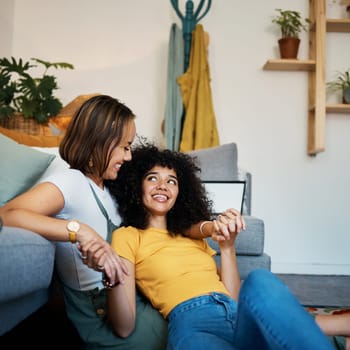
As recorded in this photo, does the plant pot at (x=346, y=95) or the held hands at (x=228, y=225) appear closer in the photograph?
the held hands at (x=228, y=225)

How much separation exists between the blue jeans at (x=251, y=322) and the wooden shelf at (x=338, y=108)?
2375 millimetres

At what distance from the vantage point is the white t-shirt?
3.59 feet

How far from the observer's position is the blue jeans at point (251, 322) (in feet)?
2.11

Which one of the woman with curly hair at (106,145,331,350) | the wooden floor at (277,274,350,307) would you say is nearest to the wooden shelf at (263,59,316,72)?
the wooden floor at (277,274,350,307)

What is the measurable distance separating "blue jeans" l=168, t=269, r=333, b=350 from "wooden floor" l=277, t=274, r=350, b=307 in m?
1.37

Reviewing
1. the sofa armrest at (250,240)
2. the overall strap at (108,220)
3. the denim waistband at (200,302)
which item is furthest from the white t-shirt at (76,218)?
the sofa armrest at (250,240)

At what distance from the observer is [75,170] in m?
1.15

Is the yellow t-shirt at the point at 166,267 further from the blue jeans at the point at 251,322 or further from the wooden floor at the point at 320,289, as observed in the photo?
the wooden floor at the point at 320,289

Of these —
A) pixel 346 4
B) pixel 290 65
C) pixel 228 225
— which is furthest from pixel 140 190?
pixel 346 4

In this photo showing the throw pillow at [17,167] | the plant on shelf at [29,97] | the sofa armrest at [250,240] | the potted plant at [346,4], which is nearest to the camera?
the throw pillow at [17,167]

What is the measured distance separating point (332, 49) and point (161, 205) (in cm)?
257

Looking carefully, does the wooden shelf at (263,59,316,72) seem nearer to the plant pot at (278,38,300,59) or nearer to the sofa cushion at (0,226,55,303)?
the plant pot at (278,38,300,59)

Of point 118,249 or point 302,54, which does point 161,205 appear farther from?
point 302,54

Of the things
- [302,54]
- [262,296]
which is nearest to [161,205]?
[262,296]
